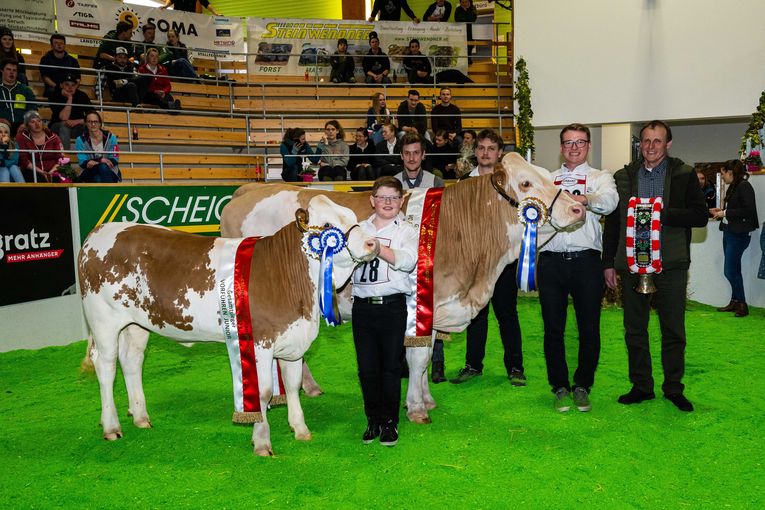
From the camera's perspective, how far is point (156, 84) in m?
12.5

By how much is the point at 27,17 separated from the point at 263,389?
36.6 feet

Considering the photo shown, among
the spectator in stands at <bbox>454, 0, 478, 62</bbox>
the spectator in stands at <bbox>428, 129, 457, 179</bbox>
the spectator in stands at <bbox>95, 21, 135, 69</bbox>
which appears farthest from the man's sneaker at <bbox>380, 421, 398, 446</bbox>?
the spectator in stands at <bbox>454, 0, 478, 62</bbox>

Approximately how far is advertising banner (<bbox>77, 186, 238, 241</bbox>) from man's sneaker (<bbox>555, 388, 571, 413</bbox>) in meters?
5.32

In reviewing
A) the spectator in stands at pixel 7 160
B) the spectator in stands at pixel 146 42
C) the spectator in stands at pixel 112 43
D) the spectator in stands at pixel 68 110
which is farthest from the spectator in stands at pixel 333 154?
the spectator in stands at pixel 7 160

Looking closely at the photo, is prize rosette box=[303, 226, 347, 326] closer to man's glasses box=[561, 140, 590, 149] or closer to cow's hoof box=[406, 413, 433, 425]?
cow's hoof box=[406, 413, 433, 425]

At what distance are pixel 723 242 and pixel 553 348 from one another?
535cm

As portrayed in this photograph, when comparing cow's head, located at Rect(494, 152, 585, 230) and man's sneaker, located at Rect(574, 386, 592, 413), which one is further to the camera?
man's sneaker, located at Rect(574, 386, 592, 413)

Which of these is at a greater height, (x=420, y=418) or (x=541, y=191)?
(x=541, y=191)

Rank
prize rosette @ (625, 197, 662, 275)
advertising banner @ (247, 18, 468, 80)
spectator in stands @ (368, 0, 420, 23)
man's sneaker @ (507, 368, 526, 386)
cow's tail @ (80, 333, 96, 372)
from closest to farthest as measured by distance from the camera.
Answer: prize rosette @ (625, 197, 662, 275) → cow's tail @ (80, 333, 96, 372) → man's sneaker @ (507, 368, 526, 386) → advertising banner @ (247, 18, 468, 80) → spectator in stands @ (368, 0, 420, 23)

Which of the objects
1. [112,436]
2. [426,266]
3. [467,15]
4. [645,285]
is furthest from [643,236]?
[467,15]

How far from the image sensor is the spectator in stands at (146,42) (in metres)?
12.7

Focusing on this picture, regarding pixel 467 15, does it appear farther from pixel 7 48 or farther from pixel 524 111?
pixel 7 48

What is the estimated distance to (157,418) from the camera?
196 inches

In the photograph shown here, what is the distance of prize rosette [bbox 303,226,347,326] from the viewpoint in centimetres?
396
